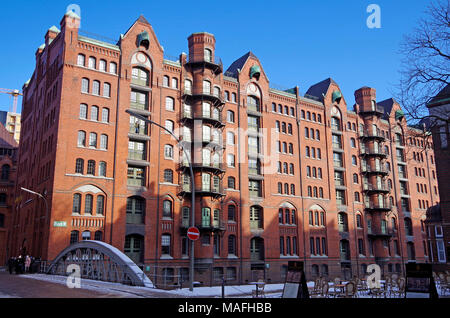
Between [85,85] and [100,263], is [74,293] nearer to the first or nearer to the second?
[100,263]

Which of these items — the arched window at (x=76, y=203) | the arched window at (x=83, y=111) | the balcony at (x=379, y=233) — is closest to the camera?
the arched window at (x=76, y=203)

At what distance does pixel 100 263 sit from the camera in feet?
81.9

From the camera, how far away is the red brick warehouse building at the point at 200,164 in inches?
1375

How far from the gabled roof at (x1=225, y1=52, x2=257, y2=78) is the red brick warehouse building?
397mm

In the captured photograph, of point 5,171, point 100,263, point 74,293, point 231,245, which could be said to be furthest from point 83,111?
point 5,171

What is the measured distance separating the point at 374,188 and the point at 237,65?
944 inches

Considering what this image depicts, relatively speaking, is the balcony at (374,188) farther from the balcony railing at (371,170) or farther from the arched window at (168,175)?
the arched window at (168,175)

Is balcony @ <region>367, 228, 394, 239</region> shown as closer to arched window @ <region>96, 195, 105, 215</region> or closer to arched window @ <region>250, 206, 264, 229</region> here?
arched window @ <region>250, 206, 264, 229</region>

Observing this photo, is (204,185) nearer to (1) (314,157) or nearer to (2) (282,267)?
(2) (282,267)

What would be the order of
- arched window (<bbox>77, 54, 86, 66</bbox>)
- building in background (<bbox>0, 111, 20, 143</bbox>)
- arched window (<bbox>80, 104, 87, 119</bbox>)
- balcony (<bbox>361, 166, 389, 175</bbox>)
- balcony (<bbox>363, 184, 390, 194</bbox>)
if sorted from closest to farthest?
1. arched window (<bbox>80, 104, 87, 119</bbox>)
2. arched window (<bbox>77, 54, 86, 66</bbox>)
3. balcony (<bbox>363, 184, 390, 194</bbox>)
4. balcony (<bbox>361, 166, 389, 175</bbox>)
5. building in background (<bbox>0, 111, 20, 143</bbox>)

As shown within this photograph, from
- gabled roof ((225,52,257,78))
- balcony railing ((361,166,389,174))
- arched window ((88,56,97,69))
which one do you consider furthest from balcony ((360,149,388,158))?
arched window ((88,56,97,69))

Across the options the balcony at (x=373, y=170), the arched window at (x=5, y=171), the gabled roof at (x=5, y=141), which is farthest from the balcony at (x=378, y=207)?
the gabled roof at (x=5, y=141)

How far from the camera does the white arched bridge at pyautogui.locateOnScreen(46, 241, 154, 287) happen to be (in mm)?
20781

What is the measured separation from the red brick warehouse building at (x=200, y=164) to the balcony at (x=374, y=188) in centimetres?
21
